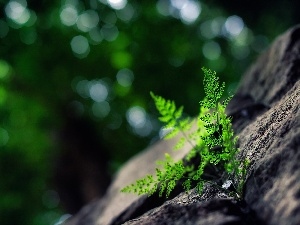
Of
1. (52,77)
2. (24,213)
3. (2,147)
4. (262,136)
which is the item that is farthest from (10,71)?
(262,136)

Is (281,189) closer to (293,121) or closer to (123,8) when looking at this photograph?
(293,121)

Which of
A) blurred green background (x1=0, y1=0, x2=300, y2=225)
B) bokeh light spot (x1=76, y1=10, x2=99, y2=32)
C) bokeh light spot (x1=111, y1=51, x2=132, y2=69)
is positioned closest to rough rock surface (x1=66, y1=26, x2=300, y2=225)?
blurred green background (x1=0, y1=0, x2=300, y2=225)

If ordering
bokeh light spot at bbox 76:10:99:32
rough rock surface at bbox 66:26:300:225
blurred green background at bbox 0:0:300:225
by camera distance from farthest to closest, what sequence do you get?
bokeh light spot at bbox 76:10:99:32 → blurred green background at bbox 0:0:300:225 → rough rock surface at bbox 66:26:300:225

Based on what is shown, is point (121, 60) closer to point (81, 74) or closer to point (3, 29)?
point (81, 74)

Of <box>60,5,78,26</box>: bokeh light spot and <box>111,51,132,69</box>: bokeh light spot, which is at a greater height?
<box>60,5,78,26</box>: bokeh light spot

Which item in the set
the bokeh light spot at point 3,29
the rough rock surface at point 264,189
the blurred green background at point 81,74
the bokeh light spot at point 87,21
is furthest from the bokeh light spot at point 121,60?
the rough rock surface at point 264,189

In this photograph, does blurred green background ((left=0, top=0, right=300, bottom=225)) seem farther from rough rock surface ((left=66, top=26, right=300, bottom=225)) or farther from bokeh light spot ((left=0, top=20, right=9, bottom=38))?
rough rock surface ((left=66, top=26, right=300, bottom=225))

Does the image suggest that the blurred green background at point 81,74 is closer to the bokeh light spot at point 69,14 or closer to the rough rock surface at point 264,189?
the bokeh light spot at point 69,14

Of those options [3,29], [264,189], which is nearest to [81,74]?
[3,29]
